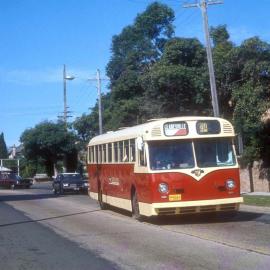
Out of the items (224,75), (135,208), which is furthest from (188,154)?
(224,75)

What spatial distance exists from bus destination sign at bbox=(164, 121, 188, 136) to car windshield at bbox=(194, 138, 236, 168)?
0.45 m

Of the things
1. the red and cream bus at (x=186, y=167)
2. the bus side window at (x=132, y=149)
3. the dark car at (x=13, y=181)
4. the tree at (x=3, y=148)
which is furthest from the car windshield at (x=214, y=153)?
the tree at (x=3, y=148)

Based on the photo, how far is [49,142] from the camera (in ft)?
225

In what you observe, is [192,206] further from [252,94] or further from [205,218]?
[252,94]

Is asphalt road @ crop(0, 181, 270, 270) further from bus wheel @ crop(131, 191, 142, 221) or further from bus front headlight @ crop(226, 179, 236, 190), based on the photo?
bus front headlight @ crop(226, 179, 236, 190)

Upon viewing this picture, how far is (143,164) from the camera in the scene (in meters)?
16.7

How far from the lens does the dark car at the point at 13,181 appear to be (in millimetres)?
61719

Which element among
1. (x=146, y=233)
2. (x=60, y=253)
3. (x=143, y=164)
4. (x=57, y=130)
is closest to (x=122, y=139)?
(x=143, y=164)

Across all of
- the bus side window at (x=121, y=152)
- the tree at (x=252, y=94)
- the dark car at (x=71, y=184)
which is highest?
the tree at (x=252, y=94)

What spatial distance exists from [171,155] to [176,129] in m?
0.73

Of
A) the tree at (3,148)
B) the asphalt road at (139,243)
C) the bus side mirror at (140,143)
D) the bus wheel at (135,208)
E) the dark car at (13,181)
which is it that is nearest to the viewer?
the asphalt road at (139,243)

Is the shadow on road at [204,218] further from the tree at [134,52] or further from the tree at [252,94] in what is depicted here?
the tree at [134,52]

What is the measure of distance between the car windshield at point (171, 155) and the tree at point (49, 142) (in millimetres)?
53287

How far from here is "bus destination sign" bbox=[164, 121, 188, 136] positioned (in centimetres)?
1628
